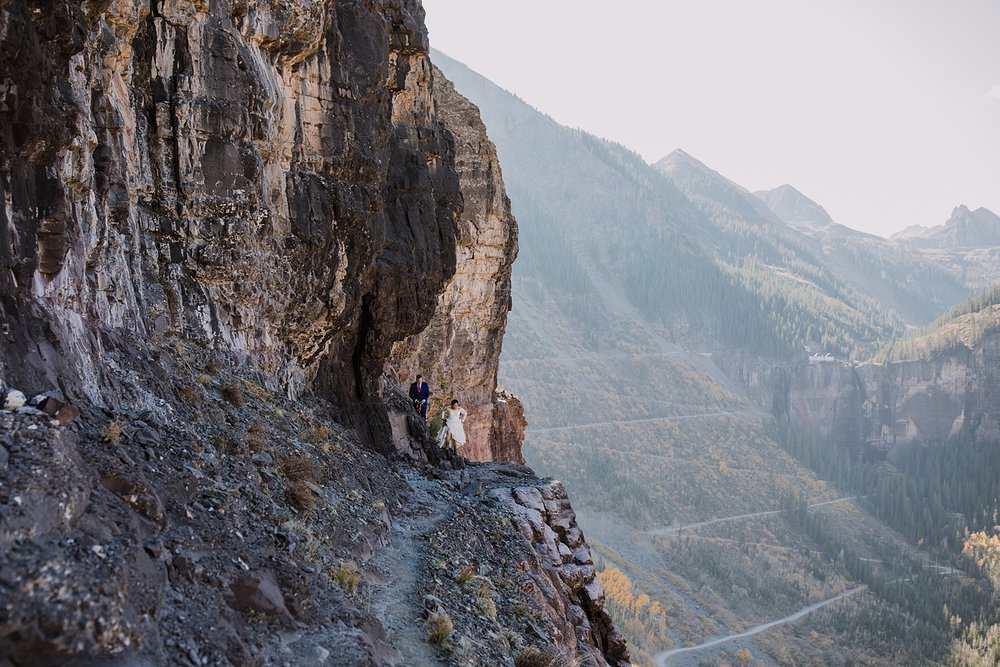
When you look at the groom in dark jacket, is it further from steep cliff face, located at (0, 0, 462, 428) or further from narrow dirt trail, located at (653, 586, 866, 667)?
narrow dirt trail, located at (653, 586, 866, 667)

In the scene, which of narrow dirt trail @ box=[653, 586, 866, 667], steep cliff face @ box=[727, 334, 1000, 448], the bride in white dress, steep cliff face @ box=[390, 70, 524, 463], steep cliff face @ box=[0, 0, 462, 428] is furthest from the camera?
steep cliff face @ box=[727, 334, 1000, 448]

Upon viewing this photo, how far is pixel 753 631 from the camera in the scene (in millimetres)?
66062

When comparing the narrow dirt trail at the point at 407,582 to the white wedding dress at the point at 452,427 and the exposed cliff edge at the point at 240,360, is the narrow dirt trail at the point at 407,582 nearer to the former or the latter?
the exposed cliff edge at the point at 240,360

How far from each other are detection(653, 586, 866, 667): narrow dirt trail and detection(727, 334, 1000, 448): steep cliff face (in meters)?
73.2

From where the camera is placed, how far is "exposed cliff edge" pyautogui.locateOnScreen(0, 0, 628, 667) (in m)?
6.67

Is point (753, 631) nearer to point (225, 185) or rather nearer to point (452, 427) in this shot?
point (452, 427)

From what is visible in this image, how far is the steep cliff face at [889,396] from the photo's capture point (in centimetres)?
14262

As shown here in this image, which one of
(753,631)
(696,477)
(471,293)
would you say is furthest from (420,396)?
(696,477)

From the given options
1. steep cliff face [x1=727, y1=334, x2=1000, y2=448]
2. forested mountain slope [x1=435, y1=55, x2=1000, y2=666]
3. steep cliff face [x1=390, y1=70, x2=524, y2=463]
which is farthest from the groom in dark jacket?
steep cliff face [x1=727, y1=334, x2=1000, y2=448]

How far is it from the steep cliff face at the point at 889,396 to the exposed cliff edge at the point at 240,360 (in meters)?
145

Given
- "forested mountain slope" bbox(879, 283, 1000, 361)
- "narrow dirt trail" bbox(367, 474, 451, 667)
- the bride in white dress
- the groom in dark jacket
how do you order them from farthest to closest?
"forested mountain slope" bbox(879, 283, 1000, 361)
the groom in dark jacket
the bride in white dress
"narrow dirt trail" bbox(367, 474, 451, 667)

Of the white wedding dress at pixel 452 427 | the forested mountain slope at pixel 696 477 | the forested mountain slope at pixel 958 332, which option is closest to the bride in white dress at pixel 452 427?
the white wedding dress at pixel 452 427

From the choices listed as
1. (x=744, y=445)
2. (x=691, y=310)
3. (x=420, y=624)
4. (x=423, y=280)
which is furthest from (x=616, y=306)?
(x=420, y=624)

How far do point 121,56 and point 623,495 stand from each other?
292 feet
